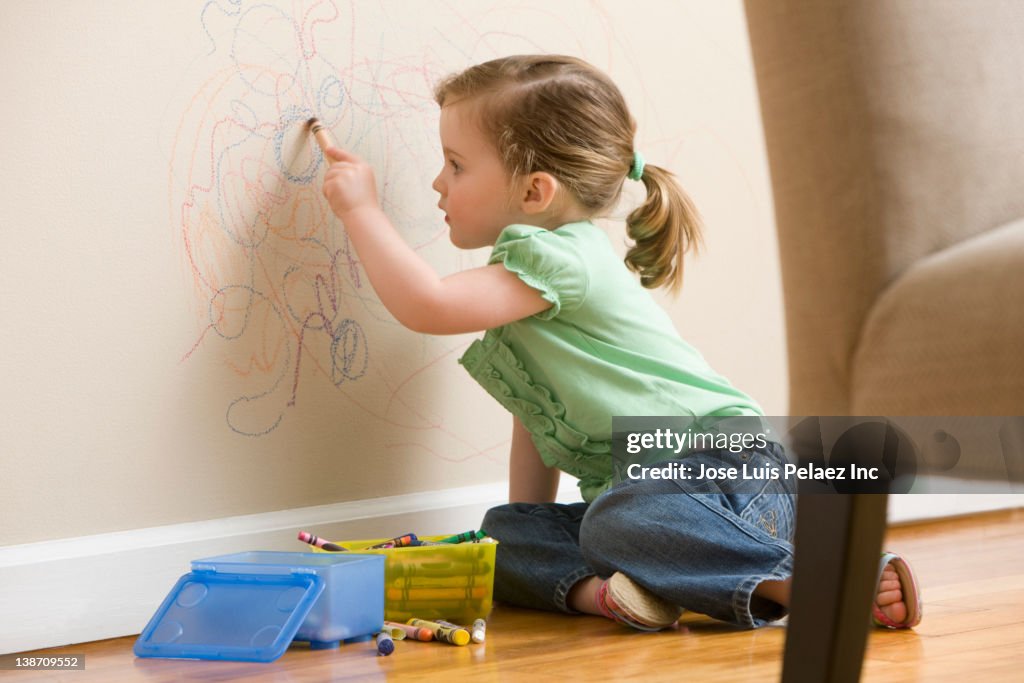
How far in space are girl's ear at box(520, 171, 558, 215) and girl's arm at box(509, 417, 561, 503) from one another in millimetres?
280

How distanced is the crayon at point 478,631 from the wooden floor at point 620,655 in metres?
0.01

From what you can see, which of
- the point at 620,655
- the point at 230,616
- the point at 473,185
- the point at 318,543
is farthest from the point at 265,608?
the point at 473,185

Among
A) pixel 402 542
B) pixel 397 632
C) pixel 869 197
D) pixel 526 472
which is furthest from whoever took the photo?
pixel 526 472

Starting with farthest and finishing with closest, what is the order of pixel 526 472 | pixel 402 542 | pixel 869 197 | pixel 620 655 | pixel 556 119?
pixel 526 472
pixel 556 119
pixel 402 542
pixel 620 655
pixel 869 197

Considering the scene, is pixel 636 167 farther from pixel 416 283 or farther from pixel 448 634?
pixel 448 634

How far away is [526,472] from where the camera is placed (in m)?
1.48

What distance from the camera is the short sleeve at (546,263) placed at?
129cm

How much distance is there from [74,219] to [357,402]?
15.5 inches

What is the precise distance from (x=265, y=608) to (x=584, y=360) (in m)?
0.47

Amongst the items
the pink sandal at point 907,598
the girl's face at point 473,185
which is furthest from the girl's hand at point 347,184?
the pink sandal at point 907,598

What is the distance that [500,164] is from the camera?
4.53 ft

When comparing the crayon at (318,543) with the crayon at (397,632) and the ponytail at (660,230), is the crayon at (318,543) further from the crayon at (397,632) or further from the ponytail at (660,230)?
the ponytail at (660,230)

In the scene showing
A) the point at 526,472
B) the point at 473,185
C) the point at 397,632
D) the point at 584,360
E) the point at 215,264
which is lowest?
the point at 397,632

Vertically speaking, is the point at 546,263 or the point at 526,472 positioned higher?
the point at 546,263
